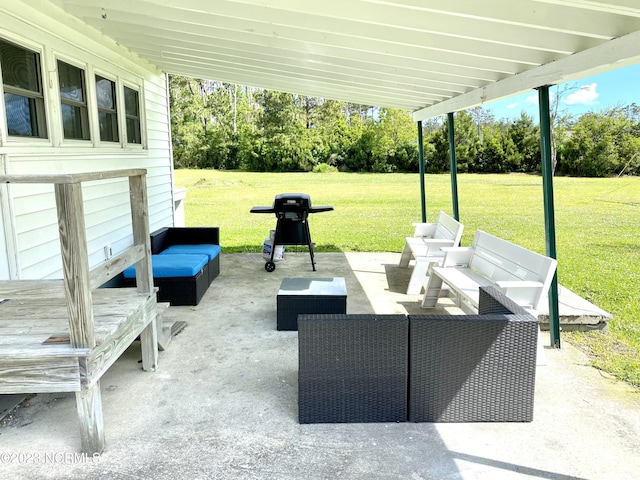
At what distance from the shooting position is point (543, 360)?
347 cm

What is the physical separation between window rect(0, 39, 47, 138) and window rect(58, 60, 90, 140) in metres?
0.36

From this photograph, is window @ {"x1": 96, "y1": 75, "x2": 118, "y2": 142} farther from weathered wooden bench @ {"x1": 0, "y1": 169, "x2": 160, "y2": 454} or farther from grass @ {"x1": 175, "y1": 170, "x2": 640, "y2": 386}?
grass @ {"x1": 175, "y1": 170, "x2": 640, "y2": 386}

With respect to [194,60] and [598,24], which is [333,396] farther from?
[194,60]

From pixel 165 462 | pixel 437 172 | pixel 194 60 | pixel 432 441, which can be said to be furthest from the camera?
pixel 437 172

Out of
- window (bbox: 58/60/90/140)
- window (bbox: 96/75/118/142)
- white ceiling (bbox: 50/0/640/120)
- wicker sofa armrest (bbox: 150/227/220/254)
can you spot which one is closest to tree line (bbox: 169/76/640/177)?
white ceiling (bbox: 50/0/640/120)

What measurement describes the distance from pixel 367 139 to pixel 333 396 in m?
25.8

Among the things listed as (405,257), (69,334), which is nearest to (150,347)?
(69,334)

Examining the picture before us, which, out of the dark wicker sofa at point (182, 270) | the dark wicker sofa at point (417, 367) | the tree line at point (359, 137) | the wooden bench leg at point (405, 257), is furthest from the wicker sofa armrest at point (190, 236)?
the tree line at point (359, 137)

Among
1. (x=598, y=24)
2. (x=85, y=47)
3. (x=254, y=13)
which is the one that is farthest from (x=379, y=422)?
(x=85, y=47)

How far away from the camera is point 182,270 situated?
488 centimetres

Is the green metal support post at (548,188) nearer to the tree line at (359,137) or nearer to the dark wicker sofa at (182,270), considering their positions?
the dark wicker sofa at (182,270)

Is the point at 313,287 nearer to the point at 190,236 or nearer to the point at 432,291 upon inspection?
the point at 432,291

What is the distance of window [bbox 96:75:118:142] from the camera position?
16.4 ft

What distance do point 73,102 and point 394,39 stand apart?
9.39ft
